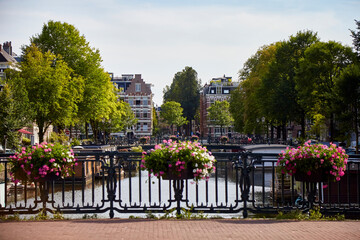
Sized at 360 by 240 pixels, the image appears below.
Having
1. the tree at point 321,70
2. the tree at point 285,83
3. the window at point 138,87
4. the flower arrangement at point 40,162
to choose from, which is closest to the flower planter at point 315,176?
the flower arrangement at point 40,162

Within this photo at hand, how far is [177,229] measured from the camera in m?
8.89

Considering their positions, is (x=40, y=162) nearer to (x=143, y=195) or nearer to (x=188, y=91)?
(x=143, y=195)

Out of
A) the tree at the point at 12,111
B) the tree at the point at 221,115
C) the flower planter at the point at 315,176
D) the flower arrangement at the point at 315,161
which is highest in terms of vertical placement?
the tree at the point at 221,115

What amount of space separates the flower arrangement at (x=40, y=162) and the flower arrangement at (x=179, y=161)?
5.61ft

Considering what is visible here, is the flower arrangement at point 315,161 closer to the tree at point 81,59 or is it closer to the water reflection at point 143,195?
the water reflection at point 143,195

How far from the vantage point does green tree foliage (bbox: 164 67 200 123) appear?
12281 centimetres

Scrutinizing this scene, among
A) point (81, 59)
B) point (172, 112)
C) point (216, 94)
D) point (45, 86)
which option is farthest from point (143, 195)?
point (216, 94)

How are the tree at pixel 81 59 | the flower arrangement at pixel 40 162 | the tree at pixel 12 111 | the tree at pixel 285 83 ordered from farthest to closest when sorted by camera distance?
the tree at pixel 285 83
the tree at pixel 81 59
the tree at pixel 12 111
the flower arrangement at pixel 40 162

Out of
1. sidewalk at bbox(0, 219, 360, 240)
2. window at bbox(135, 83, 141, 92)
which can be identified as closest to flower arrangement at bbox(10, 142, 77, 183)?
sidewalk at bbox(0, 219, 360, 240)

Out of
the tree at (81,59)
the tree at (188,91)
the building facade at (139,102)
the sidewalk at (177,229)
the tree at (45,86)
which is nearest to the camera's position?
the sidewalk at (177,229)

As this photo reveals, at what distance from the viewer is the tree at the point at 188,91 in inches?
4835

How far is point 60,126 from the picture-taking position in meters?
51.0

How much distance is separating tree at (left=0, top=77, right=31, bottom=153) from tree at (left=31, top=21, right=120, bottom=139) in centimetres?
660

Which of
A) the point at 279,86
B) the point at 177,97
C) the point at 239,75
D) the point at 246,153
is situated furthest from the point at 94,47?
the point at 177,97
